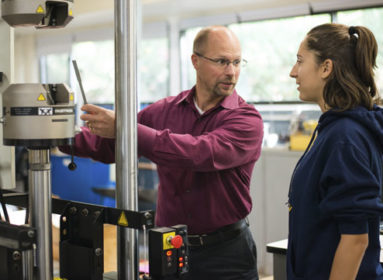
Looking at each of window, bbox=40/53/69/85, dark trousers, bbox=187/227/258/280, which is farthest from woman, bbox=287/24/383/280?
window, bbox=40/53/69/85

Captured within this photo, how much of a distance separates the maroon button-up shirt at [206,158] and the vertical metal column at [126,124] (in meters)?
0.42

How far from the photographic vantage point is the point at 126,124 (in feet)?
4.30

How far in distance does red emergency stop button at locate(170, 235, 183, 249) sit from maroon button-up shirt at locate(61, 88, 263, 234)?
423mm

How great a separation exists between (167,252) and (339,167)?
0.50 meters

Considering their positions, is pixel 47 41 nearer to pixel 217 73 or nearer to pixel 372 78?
pixel 217 73

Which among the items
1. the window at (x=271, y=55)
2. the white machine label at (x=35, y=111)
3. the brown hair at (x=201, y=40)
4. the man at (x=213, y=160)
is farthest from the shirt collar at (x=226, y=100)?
the window at (x=271, y=55)

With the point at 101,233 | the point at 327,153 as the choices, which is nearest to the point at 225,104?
the point at 327,153

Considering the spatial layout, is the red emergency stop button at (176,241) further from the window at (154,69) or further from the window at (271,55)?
the window at (154,69)

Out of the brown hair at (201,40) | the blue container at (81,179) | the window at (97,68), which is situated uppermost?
the window at (97,68)

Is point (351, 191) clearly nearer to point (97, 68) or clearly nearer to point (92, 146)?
point (92, 146)

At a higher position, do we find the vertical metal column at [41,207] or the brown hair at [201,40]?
the brown hair at [201,40]

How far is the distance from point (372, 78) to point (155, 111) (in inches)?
36.0

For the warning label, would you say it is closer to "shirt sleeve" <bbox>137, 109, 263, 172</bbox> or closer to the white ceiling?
"shirt sleeve" <bbox>137, 109, 263, 172</bbox>

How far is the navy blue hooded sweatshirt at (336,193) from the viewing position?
4.67 feet
